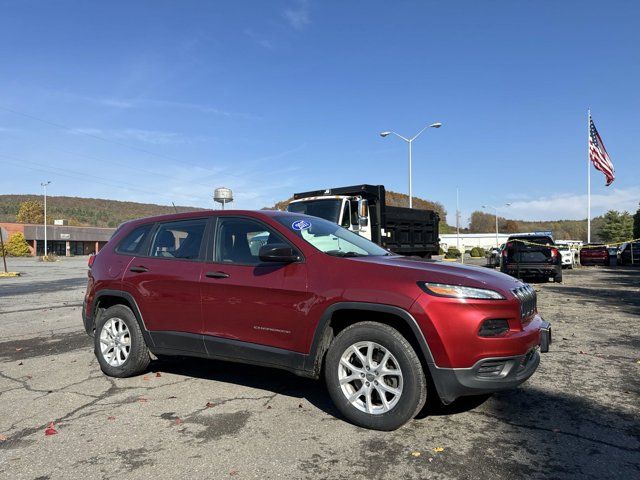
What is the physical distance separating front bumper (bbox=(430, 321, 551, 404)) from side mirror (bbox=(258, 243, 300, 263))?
147cm

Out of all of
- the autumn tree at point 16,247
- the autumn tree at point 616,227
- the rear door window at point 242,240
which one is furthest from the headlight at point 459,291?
the autumn tree at point 616,227

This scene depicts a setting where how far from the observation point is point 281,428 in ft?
12.4

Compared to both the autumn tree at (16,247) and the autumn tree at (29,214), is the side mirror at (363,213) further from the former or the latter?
the autumn tree at (29,214)

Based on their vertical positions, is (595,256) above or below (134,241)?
below

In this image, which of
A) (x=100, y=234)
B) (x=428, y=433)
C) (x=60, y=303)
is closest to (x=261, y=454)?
(x=428, y=433)

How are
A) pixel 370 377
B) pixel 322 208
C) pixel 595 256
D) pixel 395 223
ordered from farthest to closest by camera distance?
pixel 595 256
pixel 395 223
pixel 322 208
pixel 370 377

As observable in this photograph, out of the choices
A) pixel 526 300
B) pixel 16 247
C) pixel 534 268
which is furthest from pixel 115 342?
pixel 16 247

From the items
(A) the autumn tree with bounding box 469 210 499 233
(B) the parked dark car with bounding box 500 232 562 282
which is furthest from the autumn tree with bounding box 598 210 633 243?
(B) the parked dark car with bounding box 500 232 562 282

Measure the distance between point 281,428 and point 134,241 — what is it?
9.62 feet

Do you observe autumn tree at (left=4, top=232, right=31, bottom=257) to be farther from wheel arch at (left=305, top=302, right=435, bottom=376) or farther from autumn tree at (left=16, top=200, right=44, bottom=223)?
wheel arch at (left=305, top=302, right=435, bottom=376)

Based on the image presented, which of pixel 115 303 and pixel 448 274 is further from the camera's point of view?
pixel 115 303

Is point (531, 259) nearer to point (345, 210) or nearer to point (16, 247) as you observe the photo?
point (345, 210)

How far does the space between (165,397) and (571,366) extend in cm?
449

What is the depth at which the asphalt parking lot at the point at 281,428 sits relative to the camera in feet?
10.2
